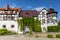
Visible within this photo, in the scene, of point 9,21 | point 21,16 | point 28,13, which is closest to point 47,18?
point 28,13

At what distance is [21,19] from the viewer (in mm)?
48188

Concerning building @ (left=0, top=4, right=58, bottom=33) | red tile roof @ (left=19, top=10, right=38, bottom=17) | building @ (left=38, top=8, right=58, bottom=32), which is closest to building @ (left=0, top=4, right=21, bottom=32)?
building @ (left=0, top=4, right=58, bottom=33)

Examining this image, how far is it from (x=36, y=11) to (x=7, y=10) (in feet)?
31.9

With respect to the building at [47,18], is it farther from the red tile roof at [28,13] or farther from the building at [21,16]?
the red tile roof at [28,13]

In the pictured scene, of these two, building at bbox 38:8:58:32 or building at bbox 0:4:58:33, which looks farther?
building at bbox 0:4:58:33

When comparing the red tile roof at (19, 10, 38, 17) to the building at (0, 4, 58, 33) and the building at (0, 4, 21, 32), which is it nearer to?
the building at (0, 4, 58, 33)

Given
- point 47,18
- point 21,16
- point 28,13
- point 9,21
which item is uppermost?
point 28,13

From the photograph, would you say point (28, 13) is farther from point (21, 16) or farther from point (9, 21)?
point (9, 21)

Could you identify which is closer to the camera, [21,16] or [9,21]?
[9,21]

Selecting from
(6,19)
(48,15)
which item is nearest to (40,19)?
(48,15)

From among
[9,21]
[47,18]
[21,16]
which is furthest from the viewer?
[21,16]

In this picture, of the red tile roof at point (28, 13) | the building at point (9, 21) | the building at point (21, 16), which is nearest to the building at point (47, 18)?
the building at point (21, 16)

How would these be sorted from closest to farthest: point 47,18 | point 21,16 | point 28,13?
point 47,18
point 21,16
point 28,13

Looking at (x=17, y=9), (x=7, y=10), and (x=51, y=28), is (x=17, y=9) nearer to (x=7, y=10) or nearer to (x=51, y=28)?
(x=7, y=10)
